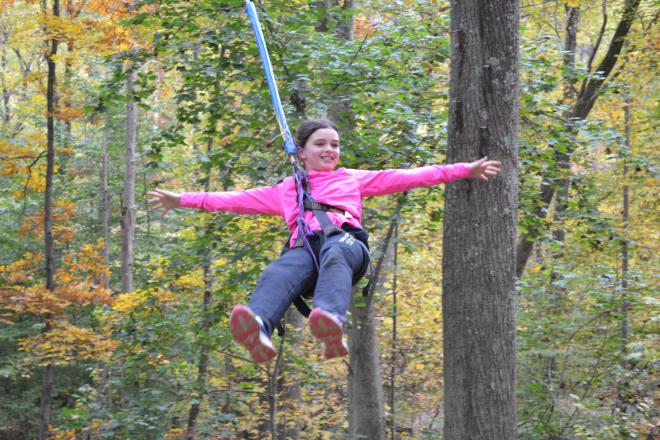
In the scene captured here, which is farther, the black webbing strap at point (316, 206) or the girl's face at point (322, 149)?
the girl's face at point (322, 149)

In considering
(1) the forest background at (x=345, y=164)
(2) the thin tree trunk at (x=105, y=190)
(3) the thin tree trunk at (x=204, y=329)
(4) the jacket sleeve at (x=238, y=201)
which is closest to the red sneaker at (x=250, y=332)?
(4) the jacket sleeve at (x=238, y=201)

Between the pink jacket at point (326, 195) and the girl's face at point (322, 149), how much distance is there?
0.17 feet

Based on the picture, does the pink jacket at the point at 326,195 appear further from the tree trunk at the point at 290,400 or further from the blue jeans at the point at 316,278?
the tree trunk at the point at 290,400

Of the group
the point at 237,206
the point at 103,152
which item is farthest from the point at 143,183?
the point at 237,206

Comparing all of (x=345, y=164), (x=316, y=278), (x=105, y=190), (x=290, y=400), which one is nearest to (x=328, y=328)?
(x=316, y=278)

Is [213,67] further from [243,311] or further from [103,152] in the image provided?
[103,152]

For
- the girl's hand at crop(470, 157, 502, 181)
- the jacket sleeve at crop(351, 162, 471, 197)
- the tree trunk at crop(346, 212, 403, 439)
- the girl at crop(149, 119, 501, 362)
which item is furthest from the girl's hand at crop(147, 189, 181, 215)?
the tree trunk at crop(346, 212, 403, 439)

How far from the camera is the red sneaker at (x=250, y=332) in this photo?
2959mm

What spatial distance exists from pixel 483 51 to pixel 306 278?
1.48 metres

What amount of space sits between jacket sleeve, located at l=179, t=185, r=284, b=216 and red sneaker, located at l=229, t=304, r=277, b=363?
0.95 m

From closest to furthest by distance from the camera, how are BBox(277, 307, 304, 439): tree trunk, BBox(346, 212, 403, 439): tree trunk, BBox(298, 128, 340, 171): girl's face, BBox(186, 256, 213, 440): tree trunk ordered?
BBox(298, 128, 340, 171): girl's face < BBox(186, 256, 213, 440): tree trunk < BBox(346, 212, 403, 439): tree trunk < BBox(277, 307, 304, 439): tree trunk

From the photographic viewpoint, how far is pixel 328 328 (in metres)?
2.96

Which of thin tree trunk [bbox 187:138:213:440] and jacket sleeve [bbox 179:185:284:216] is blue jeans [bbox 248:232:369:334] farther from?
thin tree trunk [bbox 187:138:213:440]

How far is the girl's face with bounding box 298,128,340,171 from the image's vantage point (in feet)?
12.3
